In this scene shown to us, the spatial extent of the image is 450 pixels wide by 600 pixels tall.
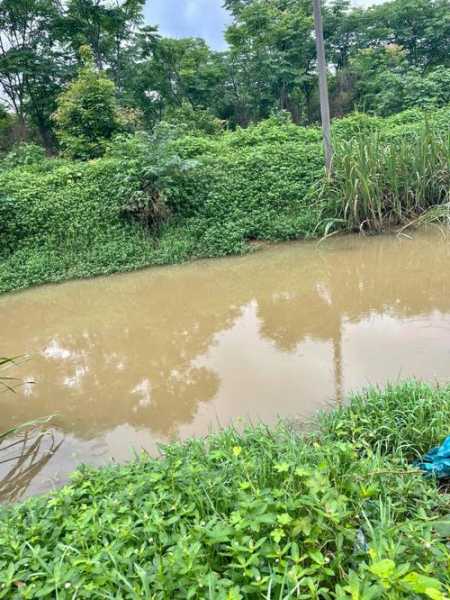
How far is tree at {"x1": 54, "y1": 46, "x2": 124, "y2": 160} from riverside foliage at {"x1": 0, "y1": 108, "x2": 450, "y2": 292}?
2104 millimetres

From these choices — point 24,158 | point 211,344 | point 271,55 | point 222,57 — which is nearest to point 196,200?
point 211,344

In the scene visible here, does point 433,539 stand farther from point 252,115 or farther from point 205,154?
point 252,115

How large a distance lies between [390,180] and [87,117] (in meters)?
7.33

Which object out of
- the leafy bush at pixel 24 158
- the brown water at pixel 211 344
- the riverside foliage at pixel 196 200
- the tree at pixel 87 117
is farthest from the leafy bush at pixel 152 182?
the leafy bush at pixel 24 158

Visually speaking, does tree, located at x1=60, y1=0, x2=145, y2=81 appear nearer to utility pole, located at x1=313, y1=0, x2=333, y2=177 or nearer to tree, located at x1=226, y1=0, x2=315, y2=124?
tree, located at x1=226, y1=0, x2=315, y2=124

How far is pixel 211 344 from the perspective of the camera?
146 inches

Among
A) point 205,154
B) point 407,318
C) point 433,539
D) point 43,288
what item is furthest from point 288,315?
point 205,154

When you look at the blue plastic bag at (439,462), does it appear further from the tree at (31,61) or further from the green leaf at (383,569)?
the tree at (31,61)

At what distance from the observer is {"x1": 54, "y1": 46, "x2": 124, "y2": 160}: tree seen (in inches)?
396

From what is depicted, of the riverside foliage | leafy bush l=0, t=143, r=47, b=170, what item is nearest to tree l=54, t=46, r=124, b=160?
leafy bush l=0, t=143, r=47, b=170

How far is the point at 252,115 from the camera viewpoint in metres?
16.9

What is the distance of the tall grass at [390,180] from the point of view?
19.3ft

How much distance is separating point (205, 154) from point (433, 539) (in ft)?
26.5

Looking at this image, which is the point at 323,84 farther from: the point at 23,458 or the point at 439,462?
the point at 23,458
